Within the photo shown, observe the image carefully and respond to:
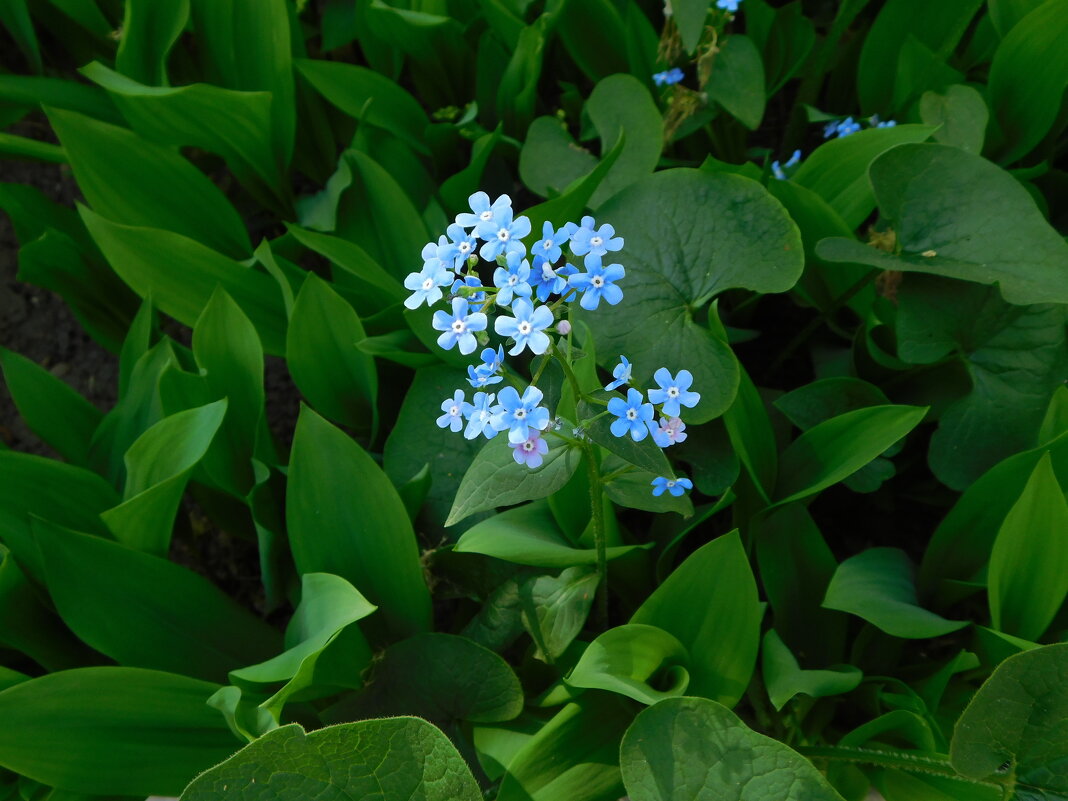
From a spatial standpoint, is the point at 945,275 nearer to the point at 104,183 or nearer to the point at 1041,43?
Answer: the point at 1041,43

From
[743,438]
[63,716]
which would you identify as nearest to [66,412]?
[63,716]

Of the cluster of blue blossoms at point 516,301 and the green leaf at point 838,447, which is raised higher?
the cluster of blue blossoms at point 516,301

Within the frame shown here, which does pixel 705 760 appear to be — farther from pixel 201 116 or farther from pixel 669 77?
pixel 201 116

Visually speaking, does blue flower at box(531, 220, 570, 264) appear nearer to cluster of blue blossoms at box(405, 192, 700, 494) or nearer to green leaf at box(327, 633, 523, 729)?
cluster of blue blossoms at box(405, 192, 700, 494)

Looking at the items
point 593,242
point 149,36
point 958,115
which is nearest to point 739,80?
point 958,115

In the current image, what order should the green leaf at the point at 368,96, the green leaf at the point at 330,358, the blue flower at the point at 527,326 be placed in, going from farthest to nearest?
the green leaf at the point at 368,96
the green leaf at the point at 330,358
the blue flower at the point at 527,326

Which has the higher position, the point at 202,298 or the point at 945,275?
the point at 202,298

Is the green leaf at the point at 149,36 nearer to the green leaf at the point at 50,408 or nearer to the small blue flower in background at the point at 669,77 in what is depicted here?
the green leaf at the point at 50,408

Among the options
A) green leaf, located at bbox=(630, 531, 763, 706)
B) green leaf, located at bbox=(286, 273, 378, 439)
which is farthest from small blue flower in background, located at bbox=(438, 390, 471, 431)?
green leaf, located at bbox=(286, 273, 378, 439)

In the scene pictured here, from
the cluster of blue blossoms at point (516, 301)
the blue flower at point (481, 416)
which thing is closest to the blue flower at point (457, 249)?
the cluster of blue blossoms at point (516, 301)
